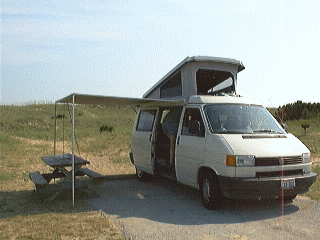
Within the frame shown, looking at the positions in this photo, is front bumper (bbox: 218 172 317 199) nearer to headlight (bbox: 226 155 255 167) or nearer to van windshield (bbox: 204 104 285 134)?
headlight (bbox: 226 155 255 167)

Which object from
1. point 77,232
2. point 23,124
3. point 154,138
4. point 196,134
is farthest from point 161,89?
point 23,124

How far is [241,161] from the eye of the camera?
21.6 feet

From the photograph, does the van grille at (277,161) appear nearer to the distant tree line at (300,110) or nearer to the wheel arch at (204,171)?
the wheel arch at (204,171)

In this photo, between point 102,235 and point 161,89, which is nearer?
point 102,235

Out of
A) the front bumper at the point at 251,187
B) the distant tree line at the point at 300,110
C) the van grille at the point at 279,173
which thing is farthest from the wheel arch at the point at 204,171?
the distant tree line at the point at 300,110

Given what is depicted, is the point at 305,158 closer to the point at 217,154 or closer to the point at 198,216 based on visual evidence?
the point at 217,154

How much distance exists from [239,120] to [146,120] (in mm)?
3054

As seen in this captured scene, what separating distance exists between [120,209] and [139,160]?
2.73 metres

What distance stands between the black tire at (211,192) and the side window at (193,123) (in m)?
0.83

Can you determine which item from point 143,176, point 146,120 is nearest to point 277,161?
point 146,120

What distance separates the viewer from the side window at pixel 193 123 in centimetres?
738

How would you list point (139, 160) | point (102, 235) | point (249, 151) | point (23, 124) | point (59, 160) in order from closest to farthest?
1. point (102, 235)
2. point (249, 151)
3. point (59, 160)
4. point (139, 160)
5. point (23, 124)

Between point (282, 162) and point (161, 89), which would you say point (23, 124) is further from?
point (282, 162)

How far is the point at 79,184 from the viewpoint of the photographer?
8.30m
